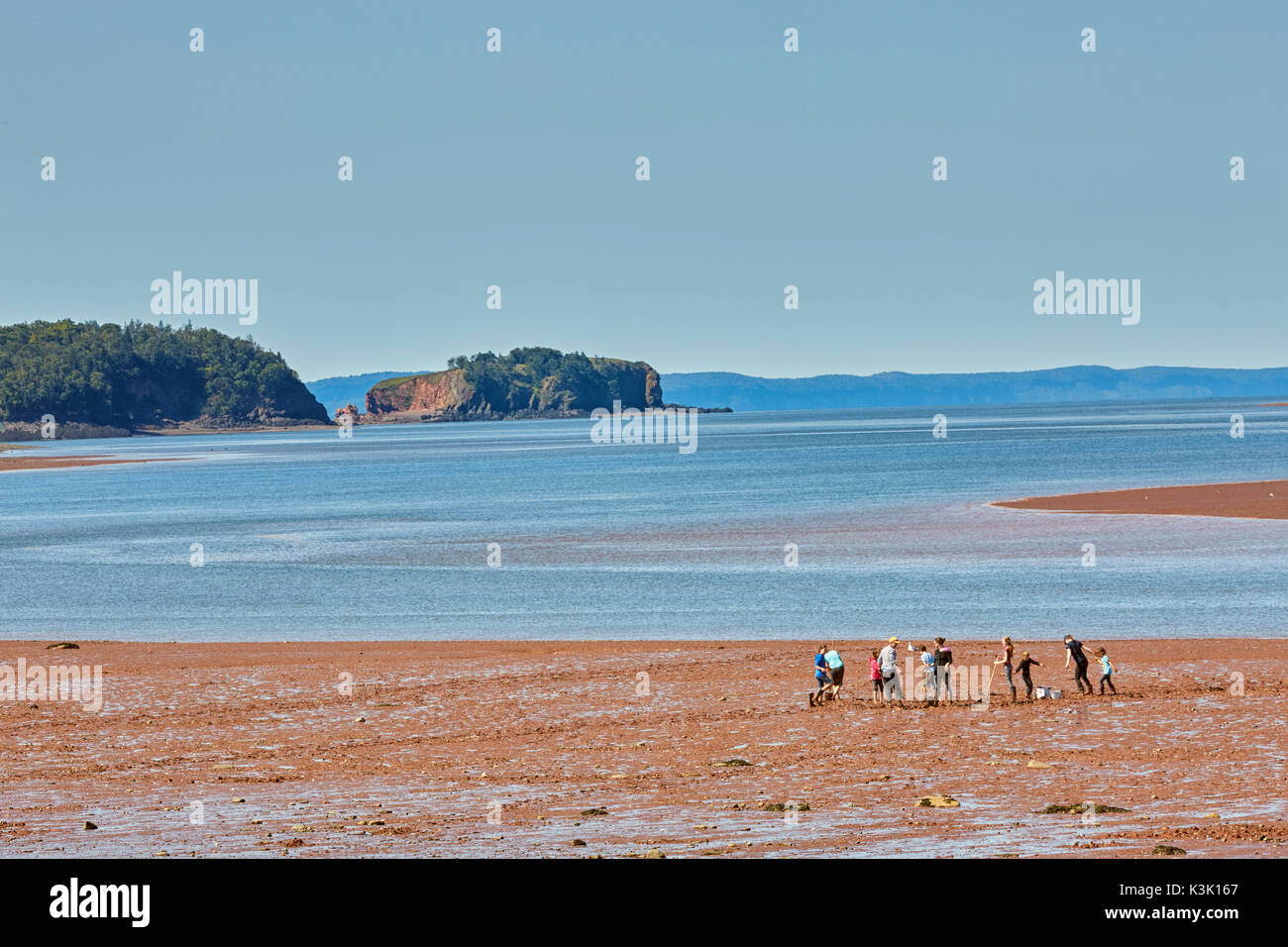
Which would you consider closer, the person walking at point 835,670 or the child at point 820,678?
the child at point 820,678

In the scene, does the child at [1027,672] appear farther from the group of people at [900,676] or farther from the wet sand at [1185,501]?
the wet sand at [1185,501]

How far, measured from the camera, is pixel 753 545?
5728cm

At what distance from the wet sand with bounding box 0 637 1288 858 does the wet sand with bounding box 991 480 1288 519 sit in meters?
39.5

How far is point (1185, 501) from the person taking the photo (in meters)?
72.5

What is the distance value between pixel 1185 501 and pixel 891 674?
55.0 meters

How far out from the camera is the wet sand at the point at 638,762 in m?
13.8

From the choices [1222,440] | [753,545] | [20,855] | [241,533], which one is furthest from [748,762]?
[1222,440]

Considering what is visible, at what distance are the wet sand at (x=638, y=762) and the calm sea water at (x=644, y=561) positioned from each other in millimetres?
7025

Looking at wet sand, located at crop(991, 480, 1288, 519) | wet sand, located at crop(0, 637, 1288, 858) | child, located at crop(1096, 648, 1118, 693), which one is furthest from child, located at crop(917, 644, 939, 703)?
wet sand, located at crop(991, 480, 1288, 519)

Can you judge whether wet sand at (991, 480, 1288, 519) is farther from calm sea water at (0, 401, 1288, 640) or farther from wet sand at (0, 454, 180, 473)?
wet sand at (0, 454, 180, 473)

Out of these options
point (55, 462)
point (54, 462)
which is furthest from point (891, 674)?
point (54, 462)

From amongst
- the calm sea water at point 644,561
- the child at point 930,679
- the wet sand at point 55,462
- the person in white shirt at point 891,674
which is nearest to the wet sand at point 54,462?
the wet sand at point 55,462
